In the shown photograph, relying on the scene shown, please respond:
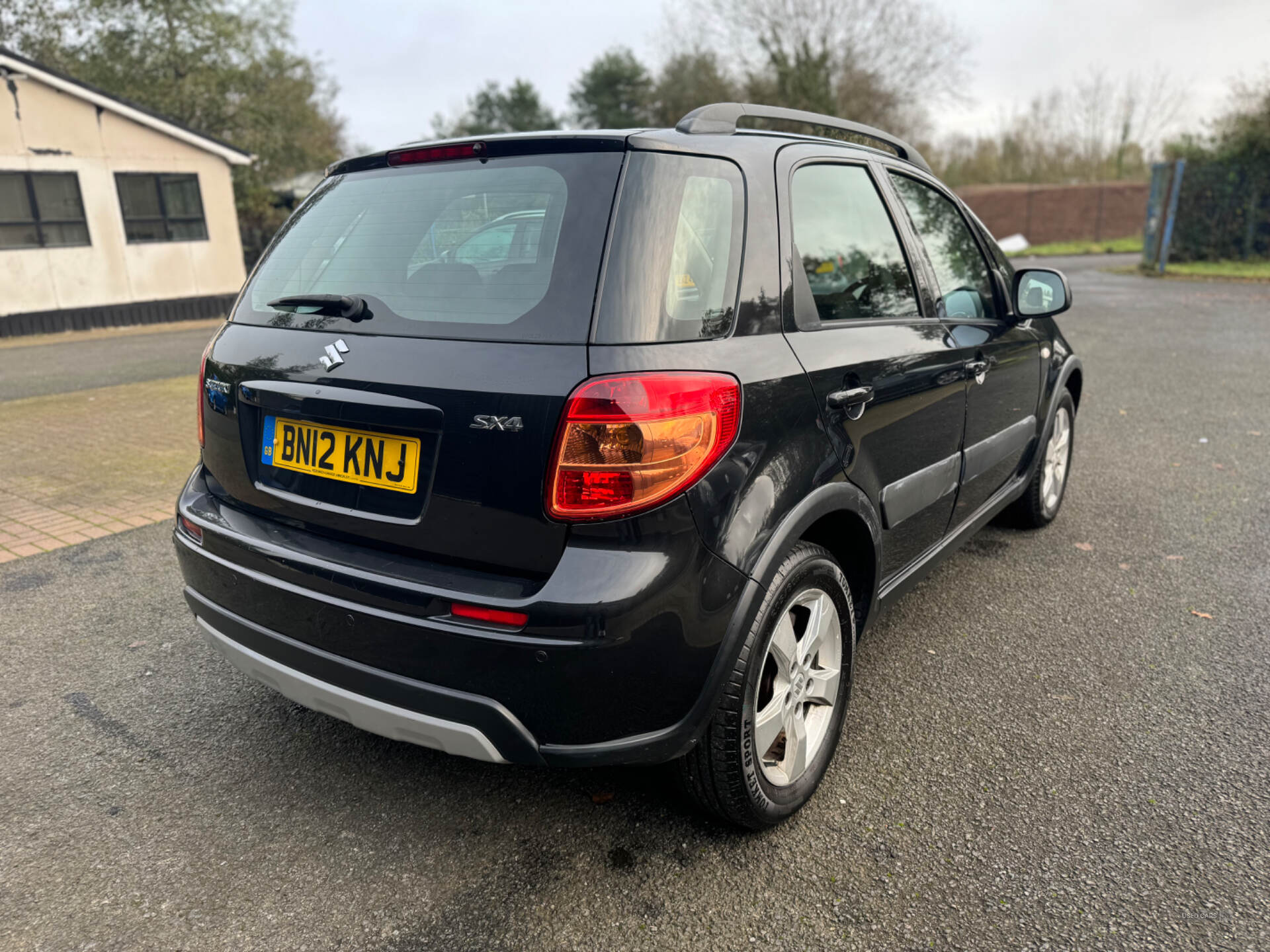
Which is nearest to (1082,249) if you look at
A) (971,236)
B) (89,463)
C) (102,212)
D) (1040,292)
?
(102,212)

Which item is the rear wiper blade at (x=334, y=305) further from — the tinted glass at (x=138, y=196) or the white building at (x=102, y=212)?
the tinted glass at (x=138, y=196)

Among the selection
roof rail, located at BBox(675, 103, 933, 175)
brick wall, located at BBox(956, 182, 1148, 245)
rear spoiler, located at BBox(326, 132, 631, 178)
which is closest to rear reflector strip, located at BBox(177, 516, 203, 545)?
rear spoiler, located at BBox(326, 132, 631, 178)

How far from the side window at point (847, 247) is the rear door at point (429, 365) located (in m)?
0.70

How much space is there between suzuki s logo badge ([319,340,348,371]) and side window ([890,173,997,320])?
1968 mm

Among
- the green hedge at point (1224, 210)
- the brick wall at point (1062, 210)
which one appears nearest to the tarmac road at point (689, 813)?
the green hedge at point (1224, 210)

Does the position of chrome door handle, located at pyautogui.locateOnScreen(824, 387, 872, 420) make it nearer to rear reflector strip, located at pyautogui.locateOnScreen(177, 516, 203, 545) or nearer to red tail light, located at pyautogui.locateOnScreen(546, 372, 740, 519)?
red tail light, located at pyautogui.locateOnScreen(546, 372, 740, 519)

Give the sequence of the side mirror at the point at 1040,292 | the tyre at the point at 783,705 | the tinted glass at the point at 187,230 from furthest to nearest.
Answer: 1. the tinted glass at the point at 187,230
2. the side mirror at the point at 1040,292
3. the tyre at the point at 783,705

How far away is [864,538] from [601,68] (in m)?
55.7

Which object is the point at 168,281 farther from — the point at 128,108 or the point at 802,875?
the point at 802,875

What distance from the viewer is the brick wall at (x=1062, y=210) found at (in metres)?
34.5

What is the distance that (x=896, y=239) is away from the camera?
9.71ft

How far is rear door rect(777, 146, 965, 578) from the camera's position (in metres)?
2.35

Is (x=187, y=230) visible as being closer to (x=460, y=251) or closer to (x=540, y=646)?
(x=460, y=251)

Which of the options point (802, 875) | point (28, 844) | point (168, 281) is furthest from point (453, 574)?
point (168, 281)
